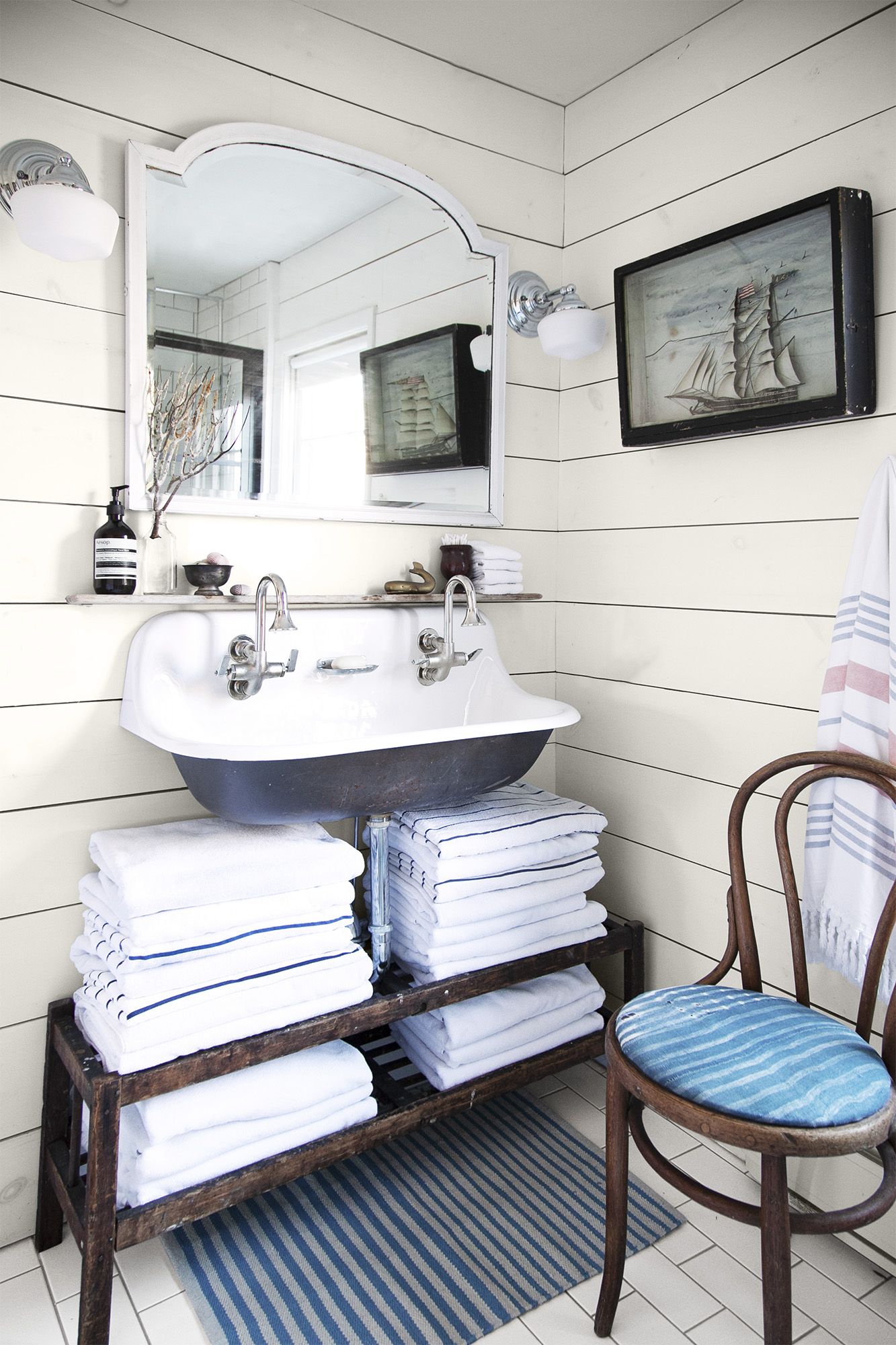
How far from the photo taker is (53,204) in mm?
1391

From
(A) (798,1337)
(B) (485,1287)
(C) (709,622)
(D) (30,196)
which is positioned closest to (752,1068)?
(A) (798,1337)

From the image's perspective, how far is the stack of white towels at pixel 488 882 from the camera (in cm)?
174

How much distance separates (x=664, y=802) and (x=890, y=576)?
0.79 metres

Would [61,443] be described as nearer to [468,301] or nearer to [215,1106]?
[468,301]

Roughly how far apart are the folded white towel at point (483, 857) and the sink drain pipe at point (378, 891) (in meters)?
0.04

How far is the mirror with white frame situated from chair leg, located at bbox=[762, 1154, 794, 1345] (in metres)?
1.43

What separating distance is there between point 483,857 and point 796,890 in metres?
0.58

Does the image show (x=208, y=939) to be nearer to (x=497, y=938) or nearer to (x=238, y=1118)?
(x=238, y=1118)

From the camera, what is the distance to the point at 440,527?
7.01 ft

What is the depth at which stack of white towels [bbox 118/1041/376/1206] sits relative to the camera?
4.66 ft

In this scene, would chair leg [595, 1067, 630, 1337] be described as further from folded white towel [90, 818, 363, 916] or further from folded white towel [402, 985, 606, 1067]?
folded white towel [90, 818, 363, 916]

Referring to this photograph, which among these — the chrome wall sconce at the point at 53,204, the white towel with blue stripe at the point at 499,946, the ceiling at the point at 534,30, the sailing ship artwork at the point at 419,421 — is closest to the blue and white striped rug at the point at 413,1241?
the white towel with blue stripe at the point at 499,946

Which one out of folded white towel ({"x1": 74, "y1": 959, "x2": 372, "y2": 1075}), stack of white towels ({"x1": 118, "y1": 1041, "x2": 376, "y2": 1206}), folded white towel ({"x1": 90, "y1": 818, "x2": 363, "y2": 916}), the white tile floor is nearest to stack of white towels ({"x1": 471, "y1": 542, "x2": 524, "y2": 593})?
folded white towel ({"x1": 90, "y1": 818, "x2": 363, "y2": 916})

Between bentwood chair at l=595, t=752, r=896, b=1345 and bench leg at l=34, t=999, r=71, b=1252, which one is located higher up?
bentwood chair at l=595, t=752, r=896, b=1345
